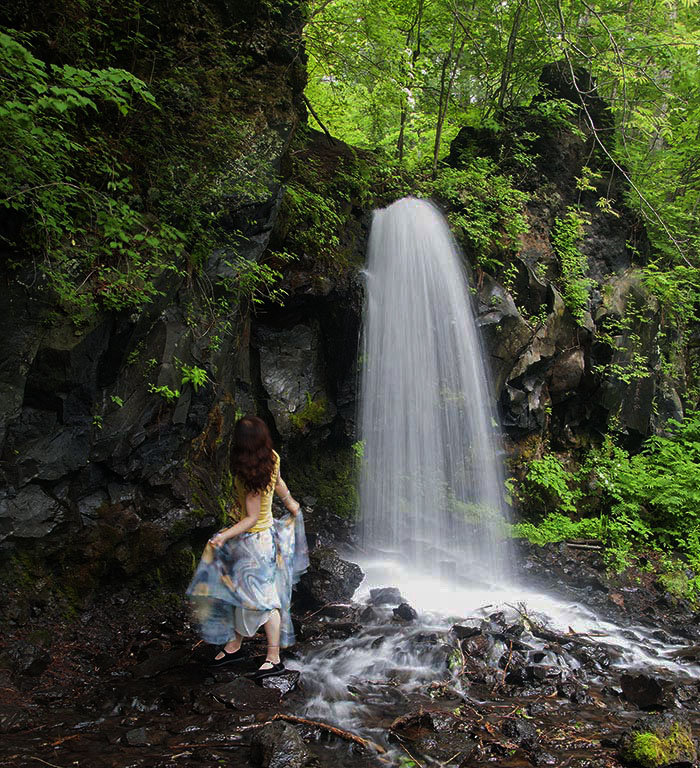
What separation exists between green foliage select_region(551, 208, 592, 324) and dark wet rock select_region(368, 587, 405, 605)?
263 inches

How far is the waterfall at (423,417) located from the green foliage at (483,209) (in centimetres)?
101

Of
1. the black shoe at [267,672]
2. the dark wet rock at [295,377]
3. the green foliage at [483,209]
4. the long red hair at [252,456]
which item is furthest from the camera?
the green foliage at [483,209]

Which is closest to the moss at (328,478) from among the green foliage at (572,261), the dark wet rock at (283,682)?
the dark wet rock at (283,682)

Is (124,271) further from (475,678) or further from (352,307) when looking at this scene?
(475,678)

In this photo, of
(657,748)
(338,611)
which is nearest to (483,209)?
(338,611)

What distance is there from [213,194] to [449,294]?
4917mm

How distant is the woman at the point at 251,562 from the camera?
3678 millimetres

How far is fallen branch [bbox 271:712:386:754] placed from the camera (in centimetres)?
328

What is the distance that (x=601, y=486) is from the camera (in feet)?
31.2

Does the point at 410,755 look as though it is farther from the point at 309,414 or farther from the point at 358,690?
the point at 309,414

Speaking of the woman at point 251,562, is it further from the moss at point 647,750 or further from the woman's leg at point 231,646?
the moss at point 647,750

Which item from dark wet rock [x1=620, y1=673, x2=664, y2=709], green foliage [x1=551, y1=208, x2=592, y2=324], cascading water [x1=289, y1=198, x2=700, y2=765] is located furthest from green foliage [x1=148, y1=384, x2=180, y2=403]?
green foliage [x1=551, y1=208, x2=592, y2=324]

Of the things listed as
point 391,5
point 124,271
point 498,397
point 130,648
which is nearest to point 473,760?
point 130,648

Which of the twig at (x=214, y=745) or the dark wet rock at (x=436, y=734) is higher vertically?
the twig at (x=214, y=745)
